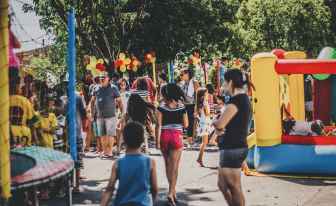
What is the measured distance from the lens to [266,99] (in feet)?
20.8

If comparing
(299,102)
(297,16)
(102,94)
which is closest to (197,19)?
(297,16)

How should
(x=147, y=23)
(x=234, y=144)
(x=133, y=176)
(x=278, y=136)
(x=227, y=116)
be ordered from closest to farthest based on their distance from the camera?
(x=133, y=176), (x=227, y=116), (x=234, y=144), (x=278, y=136), (x=147, y=23)

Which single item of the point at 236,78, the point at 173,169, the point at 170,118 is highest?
the point at 236,78

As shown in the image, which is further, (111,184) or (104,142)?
(104,142)

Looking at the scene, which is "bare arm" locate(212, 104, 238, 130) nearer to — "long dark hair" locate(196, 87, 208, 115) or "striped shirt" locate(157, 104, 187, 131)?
"striped shirt" locate(157, 104, 187, 131)

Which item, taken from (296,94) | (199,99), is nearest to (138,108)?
(199,99)

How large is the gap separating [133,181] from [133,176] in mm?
39

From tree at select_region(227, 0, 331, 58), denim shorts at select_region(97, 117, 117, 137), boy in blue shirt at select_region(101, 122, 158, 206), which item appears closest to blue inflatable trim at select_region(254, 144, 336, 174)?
denim shorts at select_region(97, 117, 117, 137)

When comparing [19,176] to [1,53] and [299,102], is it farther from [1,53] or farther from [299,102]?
[299,102]

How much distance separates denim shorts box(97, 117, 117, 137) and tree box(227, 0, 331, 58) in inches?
717

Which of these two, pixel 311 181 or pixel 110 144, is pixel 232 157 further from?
pixel 110 144

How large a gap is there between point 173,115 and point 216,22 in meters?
19.0

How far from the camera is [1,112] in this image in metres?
2.60

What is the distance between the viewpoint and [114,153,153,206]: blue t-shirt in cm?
272
